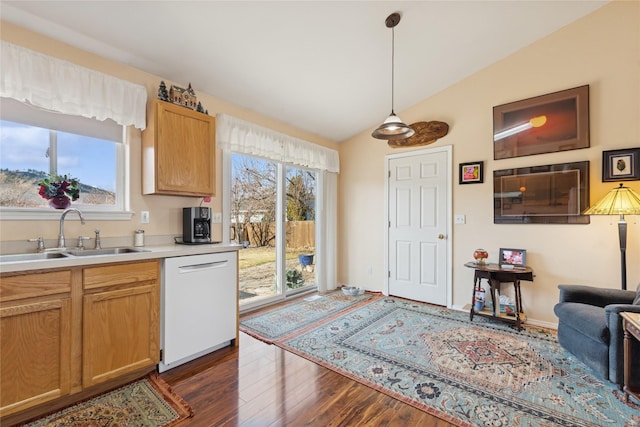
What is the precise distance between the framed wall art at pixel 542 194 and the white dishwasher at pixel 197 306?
3.01 meters

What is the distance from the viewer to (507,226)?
130 inches

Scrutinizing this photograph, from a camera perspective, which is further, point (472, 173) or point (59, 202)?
point (472, 173)

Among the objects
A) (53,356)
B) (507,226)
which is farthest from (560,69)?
(53,356)

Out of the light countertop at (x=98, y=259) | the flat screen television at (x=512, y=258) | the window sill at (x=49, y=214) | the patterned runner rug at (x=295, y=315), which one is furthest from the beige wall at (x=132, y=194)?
the flat screen television at (x=512, y=258)

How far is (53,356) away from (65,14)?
2.20 metres

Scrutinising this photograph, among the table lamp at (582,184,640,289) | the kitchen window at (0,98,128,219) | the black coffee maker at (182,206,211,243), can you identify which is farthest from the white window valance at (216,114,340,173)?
the table lamp at (582,184,640,289)

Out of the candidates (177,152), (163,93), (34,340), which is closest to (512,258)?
(177,152)

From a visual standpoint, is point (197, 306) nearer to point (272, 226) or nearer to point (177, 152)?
point (177, 152)

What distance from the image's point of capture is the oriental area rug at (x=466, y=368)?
173 centimetres

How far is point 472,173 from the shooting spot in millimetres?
3514

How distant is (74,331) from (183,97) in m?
1.96

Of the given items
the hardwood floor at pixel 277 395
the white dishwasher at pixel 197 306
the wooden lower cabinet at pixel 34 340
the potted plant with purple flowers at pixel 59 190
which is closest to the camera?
the wooden lower cabinet at pixel 34 340

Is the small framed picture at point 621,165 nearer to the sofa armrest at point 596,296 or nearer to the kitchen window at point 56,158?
the sofa armrest at point 596,296

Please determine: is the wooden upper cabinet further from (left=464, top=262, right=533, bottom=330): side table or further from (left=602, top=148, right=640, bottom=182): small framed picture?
(left=602, top=148, right=640, bottom=182): small framed picture
